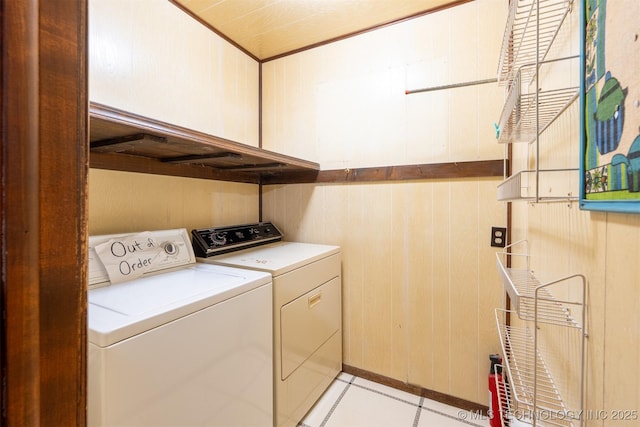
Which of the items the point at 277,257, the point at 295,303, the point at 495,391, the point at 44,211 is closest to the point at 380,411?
the point at 495,391

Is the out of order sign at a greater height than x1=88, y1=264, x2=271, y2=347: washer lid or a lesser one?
greater

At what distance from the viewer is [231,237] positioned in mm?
1895

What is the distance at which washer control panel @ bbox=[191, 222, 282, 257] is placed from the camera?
5.55ft

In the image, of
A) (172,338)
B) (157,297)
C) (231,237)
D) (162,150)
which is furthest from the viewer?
(231,237)

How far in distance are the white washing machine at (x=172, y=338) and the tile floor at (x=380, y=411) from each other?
19.1 inches

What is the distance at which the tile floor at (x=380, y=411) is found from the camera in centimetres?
158

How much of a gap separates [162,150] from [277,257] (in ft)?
2.75

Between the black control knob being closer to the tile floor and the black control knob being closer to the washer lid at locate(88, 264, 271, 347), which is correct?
the washer lid at locate(88, 264, 271, 347)

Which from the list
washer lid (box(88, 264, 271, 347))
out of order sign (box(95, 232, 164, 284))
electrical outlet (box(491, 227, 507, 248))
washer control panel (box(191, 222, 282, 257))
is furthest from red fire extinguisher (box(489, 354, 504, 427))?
out of order sign (box(95, 232, 164, 284))

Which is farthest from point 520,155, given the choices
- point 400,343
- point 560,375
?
point 400,343

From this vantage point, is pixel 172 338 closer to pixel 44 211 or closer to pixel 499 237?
pixel 44 211

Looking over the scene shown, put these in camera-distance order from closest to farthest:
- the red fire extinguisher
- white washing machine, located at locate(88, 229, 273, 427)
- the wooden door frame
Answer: the wooden door frame, white washing machine, located at locate(88, 229, 273, 427), the red fire extinguisher

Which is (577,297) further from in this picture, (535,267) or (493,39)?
(493,39)

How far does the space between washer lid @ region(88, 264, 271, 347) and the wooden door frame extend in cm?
43
